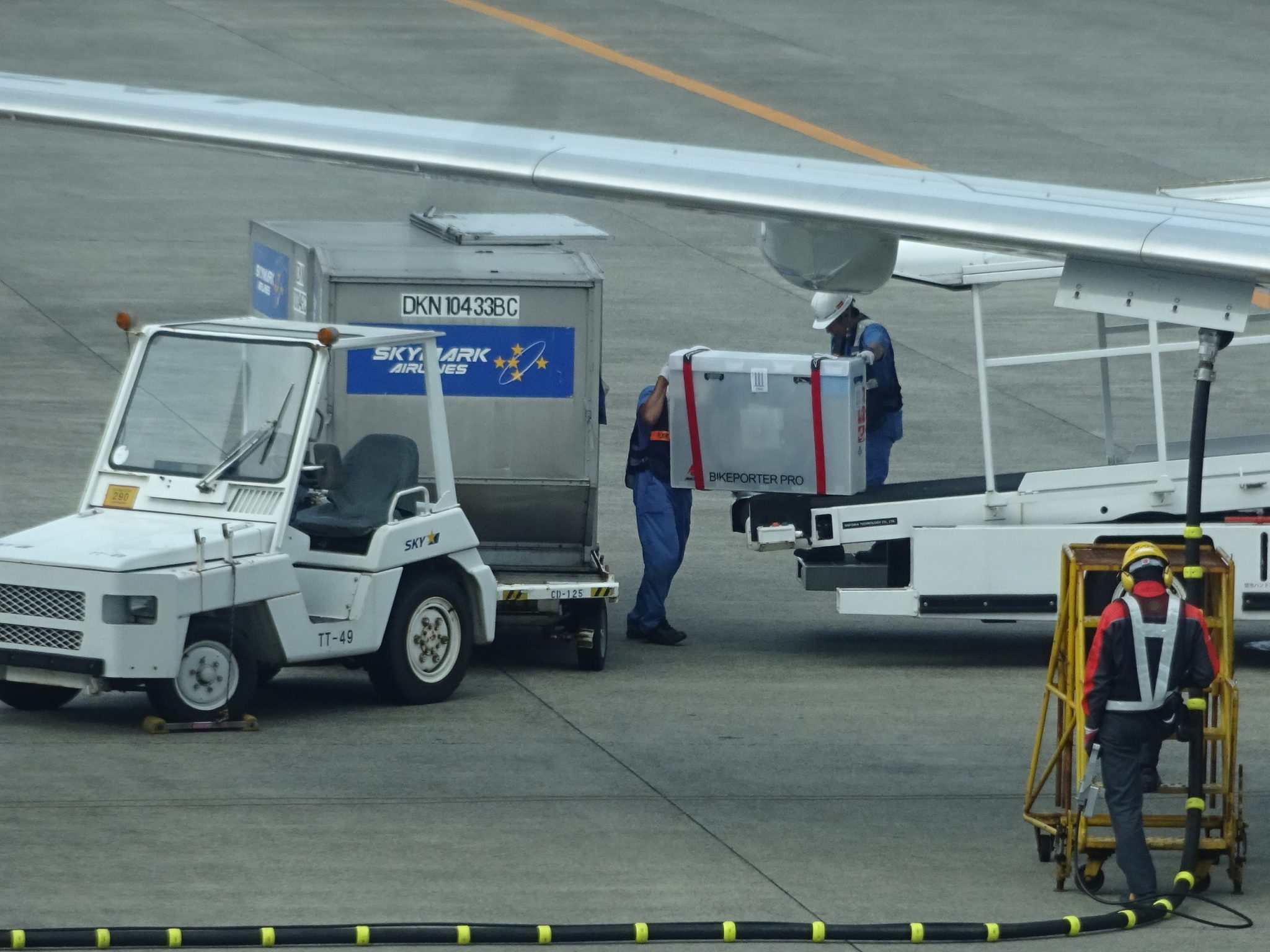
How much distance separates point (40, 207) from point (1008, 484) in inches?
783

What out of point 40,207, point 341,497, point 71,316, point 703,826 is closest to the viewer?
point 703,826

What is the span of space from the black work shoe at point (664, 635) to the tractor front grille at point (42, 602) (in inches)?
180

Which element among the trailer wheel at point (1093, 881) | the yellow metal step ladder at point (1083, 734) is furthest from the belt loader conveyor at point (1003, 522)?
the trailer wheel at point (1093, 881)

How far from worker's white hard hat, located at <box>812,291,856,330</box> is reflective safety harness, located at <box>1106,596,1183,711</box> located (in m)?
5.77

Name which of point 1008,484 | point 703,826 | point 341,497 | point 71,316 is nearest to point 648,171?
point 703,826

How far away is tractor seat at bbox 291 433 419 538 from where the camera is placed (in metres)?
12.7

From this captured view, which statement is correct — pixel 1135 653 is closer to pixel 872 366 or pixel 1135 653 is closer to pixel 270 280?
pixel 872 366

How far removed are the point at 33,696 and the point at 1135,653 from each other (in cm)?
662

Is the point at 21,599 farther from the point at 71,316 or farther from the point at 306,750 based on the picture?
the point at 71,316

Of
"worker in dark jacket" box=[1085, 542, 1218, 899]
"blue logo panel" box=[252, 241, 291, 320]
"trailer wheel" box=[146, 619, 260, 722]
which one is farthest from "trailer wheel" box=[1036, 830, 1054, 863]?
"blue logo panel" box=[252, 241, 291, 320]

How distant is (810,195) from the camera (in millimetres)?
9086

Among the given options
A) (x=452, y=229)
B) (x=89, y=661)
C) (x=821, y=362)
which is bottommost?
(x=89, y=661)

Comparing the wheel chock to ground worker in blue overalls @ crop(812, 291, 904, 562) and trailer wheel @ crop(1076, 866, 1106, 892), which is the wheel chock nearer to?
ground worker in blue overalls @ crop(812, 291, 904, 562)

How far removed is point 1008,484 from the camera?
14.8 metres
